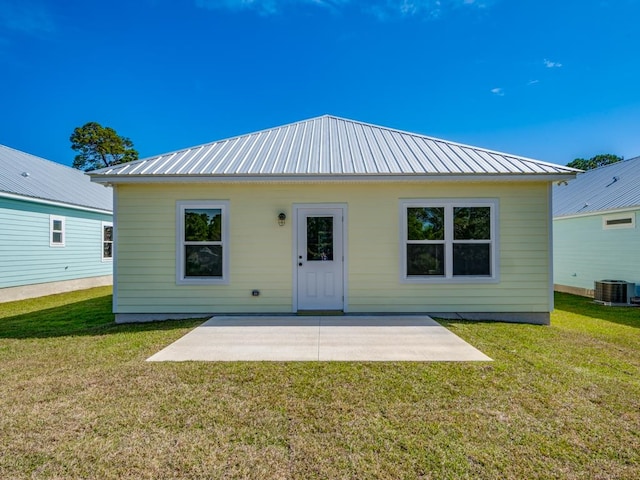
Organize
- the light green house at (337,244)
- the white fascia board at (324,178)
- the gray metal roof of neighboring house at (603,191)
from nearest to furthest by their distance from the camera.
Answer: the white fascia board at (324,178) < the light green house at (337,244) < the gray metal roof of neighboring house at (603,191)

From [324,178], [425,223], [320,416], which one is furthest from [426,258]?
[320,416]

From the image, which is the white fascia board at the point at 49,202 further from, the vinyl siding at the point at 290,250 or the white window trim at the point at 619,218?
the white window trim at the point at 619,218

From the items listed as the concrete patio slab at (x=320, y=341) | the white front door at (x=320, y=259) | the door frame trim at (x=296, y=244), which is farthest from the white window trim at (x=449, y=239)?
the white front door at (x=320, y=259)

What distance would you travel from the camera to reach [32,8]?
9.84 m

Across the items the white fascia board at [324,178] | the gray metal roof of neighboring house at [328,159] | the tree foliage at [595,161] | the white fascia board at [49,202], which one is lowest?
the white fascia board at [324,178]

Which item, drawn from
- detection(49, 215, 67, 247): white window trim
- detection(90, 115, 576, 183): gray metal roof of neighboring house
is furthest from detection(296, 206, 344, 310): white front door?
detection(49, 215, 67, 247): white window trim

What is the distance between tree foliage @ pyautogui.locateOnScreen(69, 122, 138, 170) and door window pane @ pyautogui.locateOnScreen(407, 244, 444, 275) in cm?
3075

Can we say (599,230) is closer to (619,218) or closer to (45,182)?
(619,218)

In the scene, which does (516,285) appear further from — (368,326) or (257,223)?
(257,223)

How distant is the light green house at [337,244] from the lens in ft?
21.1

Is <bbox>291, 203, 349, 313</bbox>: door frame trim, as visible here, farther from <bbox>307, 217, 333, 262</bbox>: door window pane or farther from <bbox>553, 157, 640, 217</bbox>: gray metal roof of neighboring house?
<bbox>553, 157, 640, 217</bbox>: gray metal roof of neighboring house

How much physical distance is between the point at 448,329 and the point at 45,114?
91.5 ft

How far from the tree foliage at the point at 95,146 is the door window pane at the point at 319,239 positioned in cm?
2923

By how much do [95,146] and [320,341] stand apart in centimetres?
3406
